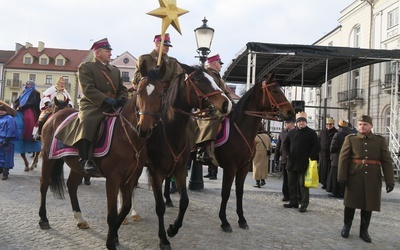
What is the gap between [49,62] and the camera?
59.1 metres

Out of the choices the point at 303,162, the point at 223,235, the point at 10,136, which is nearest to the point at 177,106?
the point at 223,235

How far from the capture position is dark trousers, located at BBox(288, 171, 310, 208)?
24.3ft

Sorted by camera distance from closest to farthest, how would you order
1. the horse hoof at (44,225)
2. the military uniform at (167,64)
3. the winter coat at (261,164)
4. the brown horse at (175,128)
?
the brown horse at (175,128)
the horse hoof at (44,225)
the military uniform at (167,64)
the winter coat at (261,164)

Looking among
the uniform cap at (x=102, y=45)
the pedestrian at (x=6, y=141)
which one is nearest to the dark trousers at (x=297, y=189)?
the uniform cap at (x=102, y=45)

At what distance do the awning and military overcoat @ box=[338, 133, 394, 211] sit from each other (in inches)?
259

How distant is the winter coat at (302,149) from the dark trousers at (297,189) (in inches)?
7.1

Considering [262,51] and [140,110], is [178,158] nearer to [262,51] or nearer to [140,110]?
[140,110]

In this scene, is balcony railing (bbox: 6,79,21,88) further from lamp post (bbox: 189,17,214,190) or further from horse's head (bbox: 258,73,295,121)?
horse's head (bbox: 258,73,295,121)

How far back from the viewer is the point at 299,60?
1517 centimetres

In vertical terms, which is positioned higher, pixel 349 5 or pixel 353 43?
pixel 349 5

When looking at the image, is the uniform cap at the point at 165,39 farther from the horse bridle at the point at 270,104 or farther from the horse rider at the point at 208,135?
the horse bridle at the point at 270,104

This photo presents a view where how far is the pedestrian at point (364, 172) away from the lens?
552cm

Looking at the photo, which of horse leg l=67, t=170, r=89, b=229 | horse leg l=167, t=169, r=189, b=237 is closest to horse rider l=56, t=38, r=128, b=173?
horse leg l=67, t=170, r=89, b=229

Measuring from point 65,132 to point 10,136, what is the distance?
5179mm
